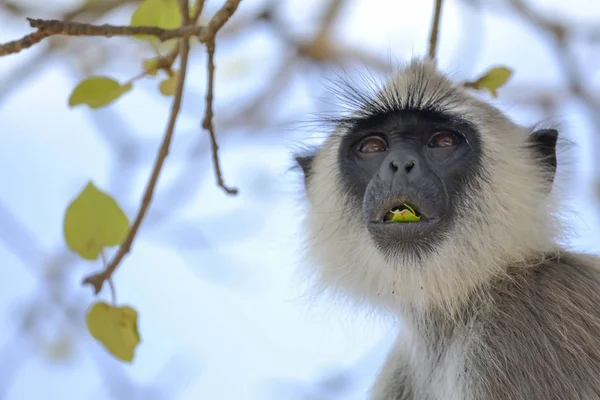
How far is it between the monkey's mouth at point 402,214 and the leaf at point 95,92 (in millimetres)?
1145

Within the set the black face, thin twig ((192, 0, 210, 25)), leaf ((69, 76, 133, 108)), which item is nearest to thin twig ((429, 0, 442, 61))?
the black face

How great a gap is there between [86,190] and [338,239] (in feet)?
4.46

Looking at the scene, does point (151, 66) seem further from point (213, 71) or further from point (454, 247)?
point (454, 247)

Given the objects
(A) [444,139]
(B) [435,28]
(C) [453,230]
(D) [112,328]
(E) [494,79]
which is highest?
(B) [435,28]

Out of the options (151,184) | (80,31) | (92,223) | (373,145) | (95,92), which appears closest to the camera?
(80,31)

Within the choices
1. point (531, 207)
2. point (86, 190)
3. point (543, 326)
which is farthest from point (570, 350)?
point (86, 190)

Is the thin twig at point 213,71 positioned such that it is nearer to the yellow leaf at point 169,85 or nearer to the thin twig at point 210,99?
the thin twig at point 210,99

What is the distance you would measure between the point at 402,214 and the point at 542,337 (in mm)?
707

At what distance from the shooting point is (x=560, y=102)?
8.25 meters

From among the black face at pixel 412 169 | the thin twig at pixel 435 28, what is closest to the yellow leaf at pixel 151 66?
the black face at pixel 412 169

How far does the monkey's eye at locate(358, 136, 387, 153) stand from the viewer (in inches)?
150

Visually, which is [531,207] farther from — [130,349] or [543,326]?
[130,349]

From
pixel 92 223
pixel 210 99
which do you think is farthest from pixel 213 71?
pixel 92 223

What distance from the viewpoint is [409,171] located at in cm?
342
